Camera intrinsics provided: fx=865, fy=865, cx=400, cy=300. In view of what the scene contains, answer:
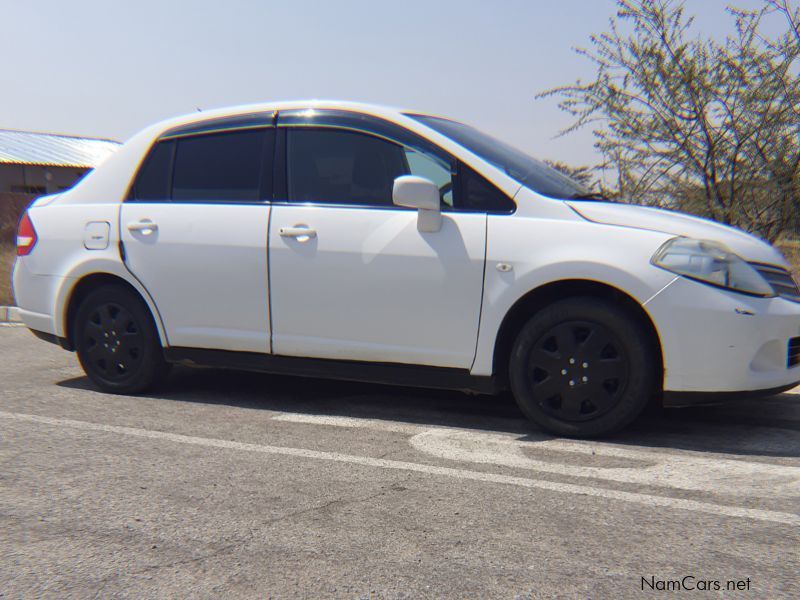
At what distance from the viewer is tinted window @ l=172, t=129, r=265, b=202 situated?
5.32 m

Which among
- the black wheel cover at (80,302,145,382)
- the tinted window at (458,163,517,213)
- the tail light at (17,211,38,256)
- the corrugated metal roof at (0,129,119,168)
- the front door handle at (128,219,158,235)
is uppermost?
the corrugated metal roof at (0,129,119,168)

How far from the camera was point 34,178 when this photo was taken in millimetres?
36219

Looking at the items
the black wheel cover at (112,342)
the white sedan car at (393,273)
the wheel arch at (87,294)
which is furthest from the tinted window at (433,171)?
the black wheel cover at (112,342)

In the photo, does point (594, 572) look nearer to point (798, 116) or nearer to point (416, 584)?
point (416, 584)

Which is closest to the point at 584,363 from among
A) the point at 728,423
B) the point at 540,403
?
the point at 540,403

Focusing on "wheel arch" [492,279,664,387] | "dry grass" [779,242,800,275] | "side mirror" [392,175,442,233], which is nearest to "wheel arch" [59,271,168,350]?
"side mirror" [392,175,442,233]

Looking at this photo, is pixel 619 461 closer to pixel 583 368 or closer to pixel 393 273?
pixel 583 368

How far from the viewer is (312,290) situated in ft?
16.4

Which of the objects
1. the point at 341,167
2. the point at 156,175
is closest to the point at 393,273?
the point at 341,167

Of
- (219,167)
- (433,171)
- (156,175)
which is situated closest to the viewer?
(433,171)

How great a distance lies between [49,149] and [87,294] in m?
36.2

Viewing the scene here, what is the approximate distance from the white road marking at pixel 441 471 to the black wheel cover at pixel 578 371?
76 cm

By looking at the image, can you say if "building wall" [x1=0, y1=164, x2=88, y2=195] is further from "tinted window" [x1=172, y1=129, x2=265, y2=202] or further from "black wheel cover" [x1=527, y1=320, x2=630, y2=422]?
"black wheel cover" [x1=527, y1=320, x2=630, y2=422]

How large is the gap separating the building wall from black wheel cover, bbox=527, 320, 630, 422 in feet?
111
